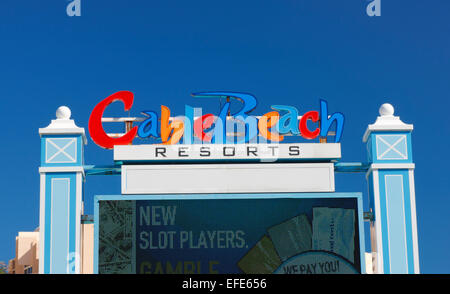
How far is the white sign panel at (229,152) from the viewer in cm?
2808

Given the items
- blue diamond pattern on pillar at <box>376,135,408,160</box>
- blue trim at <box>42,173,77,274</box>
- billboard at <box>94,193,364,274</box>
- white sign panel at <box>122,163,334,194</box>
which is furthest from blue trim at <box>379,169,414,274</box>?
blue trim at <box>42,173,77,274</box>

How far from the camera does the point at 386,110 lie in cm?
2962

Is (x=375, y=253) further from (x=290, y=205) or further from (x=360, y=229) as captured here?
(x=290, y=205)

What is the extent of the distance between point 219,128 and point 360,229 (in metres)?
5.97

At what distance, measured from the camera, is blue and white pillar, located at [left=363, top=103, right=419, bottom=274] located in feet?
91.3

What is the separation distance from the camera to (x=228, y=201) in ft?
97.3

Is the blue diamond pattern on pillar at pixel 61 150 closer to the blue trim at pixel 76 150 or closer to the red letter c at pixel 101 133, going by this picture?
the blue trim at pixel 76 150

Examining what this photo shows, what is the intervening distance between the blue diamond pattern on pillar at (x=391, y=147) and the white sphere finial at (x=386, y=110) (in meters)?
1.04

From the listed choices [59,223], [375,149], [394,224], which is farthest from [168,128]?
[394,224]

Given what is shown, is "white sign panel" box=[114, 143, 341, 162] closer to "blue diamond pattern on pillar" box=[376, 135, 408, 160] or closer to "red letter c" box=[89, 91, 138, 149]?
"red letter c" box=[89, 91, 138, 149]

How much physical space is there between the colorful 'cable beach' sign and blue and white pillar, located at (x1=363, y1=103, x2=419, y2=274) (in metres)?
1.53

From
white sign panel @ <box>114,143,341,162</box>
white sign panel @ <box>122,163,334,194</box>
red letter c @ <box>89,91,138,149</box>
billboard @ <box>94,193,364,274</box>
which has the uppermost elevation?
red letter c @ <box>89,91,138,149</box>

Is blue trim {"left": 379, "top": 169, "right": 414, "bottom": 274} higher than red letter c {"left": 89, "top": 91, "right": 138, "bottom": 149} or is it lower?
lower

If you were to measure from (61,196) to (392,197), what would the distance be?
37.3ft
